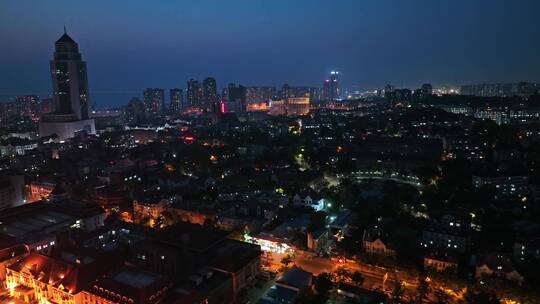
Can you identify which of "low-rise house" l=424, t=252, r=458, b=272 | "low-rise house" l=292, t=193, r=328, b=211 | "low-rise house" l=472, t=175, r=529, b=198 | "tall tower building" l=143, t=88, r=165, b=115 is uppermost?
"tall tower building" l=143, t=88, r=165, b=115

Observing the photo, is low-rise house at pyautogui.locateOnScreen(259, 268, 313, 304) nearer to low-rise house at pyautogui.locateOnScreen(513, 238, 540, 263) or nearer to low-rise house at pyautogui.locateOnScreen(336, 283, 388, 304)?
low-rise house at pyautogui.locateOnScreen(336, 283, 388, 304)

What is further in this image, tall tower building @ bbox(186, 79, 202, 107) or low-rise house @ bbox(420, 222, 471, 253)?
tall tower building @ bbox(186, 79, 202, 107)

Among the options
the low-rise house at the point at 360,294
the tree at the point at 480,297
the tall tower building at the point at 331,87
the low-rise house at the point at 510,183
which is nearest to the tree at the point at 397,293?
the low-rise house at the point at 360,294

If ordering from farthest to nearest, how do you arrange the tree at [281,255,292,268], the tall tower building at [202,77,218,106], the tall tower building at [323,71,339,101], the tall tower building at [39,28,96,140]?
the tall tower building at [323,71,339,101]
the tall tower building at [202,77,218,106]
the tall tower building at [39,28,96,140]
the tree at [281,255,292,268]

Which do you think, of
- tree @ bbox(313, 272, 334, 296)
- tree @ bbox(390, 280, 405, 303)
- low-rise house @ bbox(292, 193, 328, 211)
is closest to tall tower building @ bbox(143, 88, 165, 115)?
low-rise house @ bbox(292, 193, 328, 211)

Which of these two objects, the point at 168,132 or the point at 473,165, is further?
Answer: the point at 168,132

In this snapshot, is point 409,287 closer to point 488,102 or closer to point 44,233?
point 44,233

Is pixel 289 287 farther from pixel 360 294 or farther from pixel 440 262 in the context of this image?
pixel 440 262

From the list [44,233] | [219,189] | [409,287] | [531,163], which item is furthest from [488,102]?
[44,233]
